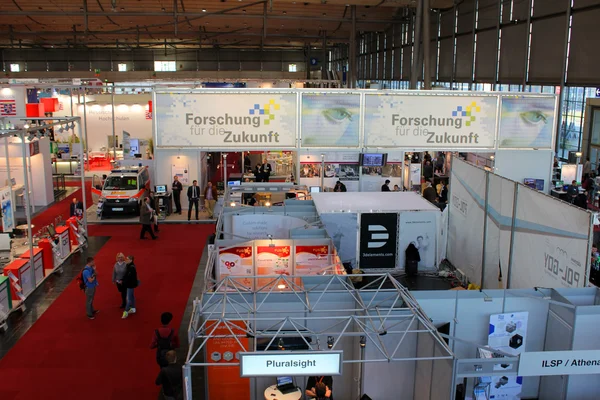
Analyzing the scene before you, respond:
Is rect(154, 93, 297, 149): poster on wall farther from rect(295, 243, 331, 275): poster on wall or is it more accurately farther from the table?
the table

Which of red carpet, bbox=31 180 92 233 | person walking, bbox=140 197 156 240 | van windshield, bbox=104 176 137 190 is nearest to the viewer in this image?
person walking, bbox=140 197 156 240

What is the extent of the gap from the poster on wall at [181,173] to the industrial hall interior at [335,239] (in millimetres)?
65

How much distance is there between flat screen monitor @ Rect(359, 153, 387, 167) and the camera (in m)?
18.2

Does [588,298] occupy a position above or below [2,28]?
below

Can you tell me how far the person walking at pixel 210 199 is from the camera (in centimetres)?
1834

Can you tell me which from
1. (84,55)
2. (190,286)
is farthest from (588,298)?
(84,55)

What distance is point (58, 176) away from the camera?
77.3 feet

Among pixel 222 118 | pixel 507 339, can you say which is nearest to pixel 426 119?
pixel 222 118

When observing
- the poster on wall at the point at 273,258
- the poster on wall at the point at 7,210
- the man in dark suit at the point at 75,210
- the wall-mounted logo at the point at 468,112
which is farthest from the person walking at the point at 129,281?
the wall-mounted logo at the point at 468,112

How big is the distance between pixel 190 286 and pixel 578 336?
25.6 feet

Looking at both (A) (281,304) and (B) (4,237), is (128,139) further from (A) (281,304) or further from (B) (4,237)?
(A) (281,304)

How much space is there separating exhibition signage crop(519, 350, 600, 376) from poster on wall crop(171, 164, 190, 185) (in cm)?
1446

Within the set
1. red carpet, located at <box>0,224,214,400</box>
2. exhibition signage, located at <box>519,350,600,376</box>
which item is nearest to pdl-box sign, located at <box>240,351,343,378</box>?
exhibition signage, located at <box>519,350,600,376</box>

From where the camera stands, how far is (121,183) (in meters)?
18.9
